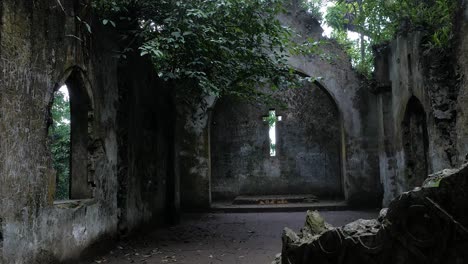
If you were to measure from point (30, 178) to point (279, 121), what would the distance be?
34.3ft

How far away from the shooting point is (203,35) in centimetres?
617

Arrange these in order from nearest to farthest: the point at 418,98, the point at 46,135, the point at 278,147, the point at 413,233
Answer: the point at 413,233 < the point at 46,135 < the point at 418,98 < the point at 278,147

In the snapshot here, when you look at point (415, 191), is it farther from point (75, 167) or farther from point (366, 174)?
point (366, 174)

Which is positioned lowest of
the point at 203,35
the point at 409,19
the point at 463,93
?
the point at 463,93

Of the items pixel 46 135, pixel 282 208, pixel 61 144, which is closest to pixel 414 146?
pixel 282 208

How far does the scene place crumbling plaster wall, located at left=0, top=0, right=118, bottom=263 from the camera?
379 centimetres

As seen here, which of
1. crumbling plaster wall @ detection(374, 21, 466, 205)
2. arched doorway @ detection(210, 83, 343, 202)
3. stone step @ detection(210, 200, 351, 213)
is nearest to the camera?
crumbling plaster wall @ detection(374, 21, 466, 205)

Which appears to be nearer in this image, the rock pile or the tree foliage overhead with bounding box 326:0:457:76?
the rock pile

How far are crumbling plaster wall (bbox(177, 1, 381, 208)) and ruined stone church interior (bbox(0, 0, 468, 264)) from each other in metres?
0.04

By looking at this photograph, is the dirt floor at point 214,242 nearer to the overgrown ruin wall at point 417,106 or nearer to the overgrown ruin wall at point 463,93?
the overgrown ruin wall at point 417,106

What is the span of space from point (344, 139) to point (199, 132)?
4.11 m

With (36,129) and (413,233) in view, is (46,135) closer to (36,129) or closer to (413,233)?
(36,129)

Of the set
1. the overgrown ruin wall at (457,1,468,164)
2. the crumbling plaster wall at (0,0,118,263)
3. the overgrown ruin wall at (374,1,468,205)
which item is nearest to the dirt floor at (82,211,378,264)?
the crumbling plaster wall at (0,0,118,263)

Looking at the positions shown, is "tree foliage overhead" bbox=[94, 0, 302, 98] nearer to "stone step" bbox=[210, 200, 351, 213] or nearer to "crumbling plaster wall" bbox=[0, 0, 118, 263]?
"crumbling plaster wall" bbox=[0, 0, 118, 263]
